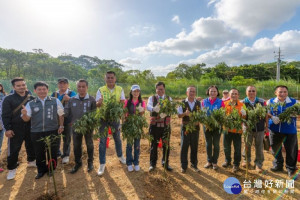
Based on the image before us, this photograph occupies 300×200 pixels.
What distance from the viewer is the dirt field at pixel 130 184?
3334 millimetres

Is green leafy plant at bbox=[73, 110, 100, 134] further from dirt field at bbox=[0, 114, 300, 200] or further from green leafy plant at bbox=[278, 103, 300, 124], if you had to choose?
green leafy plant at bbox=[278, 103, 300, 124]

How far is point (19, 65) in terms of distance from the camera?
1606 inches

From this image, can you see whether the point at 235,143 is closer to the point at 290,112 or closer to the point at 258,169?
the point at 258,169

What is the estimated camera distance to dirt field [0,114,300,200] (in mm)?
3334

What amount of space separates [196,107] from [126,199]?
2304 millimetres

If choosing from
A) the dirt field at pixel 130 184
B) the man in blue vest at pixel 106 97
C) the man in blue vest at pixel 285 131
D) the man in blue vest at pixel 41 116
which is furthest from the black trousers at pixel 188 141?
the man in blue vest at pixel 41 116

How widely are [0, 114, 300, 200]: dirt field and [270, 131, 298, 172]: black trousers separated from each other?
275 mm

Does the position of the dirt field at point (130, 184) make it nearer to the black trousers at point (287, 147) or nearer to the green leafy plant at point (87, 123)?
the black trousers at point (287, 147)

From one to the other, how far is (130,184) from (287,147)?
3.60 metres

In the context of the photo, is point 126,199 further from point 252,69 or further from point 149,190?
point 252,69

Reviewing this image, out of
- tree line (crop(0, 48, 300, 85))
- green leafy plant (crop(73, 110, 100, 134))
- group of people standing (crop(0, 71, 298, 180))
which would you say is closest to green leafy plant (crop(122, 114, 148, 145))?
group of people standing (crop(0, 71, 298, 180))

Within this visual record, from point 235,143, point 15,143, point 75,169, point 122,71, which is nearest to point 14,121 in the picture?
point 15,143

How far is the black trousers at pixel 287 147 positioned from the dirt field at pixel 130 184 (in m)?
0.27

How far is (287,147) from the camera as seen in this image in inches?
155
